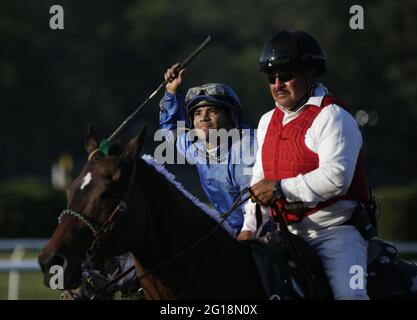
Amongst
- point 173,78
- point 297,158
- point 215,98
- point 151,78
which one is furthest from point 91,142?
point 151,78

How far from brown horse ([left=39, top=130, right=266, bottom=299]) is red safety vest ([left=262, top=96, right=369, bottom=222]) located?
0.51 meters

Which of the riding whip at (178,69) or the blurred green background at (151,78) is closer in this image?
the riding whip at (178,69)

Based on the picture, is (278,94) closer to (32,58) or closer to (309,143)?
(309,143)

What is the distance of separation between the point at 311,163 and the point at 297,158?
0.09 m

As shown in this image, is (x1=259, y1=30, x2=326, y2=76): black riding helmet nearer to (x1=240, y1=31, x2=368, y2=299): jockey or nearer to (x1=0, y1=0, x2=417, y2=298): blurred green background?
(x1=240, y1=31, x2=368, y2=299): jockey

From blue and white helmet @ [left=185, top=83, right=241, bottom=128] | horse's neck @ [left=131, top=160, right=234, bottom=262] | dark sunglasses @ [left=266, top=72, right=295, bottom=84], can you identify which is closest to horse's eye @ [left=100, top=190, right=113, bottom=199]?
horse's neck @ [left=131, top=160, right=234, bottom=262]

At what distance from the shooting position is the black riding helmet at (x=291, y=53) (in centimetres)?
595

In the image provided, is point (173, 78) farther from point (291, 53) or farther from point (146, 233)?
point (146, 233)

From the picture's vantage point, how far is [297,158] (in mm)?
5828

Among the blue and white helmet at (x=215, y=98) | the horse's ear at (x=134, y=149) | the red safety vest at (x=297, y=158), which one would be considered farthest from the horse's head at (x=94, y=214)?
the blue and white helmet at (x=215, y=98)

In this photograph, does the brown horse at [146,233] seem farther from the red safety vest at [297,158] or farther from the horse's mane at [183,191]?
the red safety vest at [297,158]

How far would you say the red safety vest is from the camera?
5.82 m

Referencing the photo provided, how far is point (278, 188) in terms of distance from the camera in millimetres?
5609
